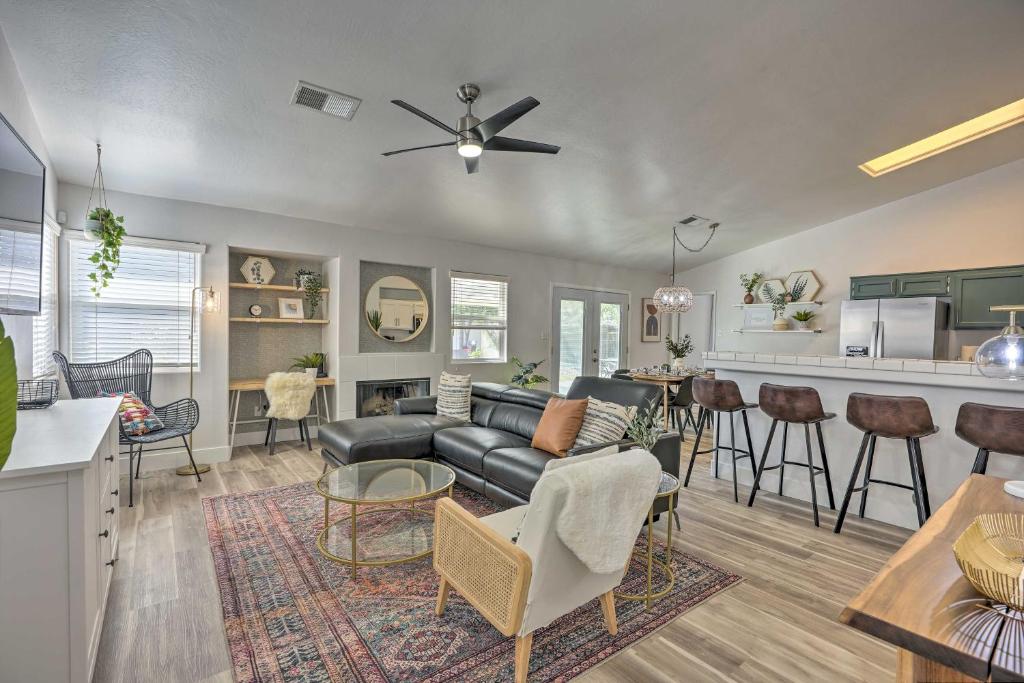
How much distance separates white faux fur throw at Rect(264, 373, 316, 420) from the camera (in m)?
4.85

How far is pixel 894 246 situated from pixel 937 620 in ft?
22.1

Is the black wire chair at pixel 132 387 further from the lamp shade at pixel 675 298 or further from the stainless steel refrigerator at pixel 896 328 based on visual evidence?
the stainless steel refrigerator at pixel 896 328

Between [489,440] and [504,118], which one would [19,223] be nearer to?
[504,118]

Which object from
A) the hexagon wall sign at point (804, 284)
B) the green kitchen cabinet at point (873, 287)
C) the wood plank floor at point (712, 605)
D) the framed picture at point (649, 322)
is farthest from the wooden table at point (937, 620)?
the framed picture at point (649, 322)

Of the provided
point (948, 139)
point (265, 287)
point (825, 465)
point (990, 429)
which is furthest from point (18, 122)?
point (948, 139)

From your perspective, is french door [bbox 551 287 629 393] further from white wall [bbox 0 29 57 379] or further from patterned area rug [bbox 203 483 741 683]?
white wall [bbox 0 29 57 379]

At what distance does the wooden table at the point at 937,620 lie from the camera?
80cm

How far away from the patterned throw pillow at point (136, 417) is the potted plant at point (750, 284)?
7677 millimetres

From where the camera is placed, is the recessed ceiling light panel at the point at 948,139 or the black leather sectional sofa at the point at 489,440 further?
the recessed ceiling light panel at the point at 948,139

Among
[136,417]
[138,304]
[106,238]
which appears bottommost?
[136,417]

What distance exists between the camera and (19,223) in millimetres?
2004

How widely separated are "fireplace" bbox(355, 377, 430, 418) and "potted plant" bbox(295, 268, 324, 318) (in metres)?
1.07

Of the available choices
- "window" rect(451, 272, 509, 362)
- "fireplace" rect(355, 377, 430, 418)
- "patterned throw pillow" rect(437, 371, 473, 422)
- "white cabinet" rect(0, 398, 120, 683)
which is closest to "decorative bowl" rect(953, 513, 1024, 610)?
"white cabinet" rect(0, 398, 120, 683)

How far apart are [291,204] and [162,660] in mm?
3955
